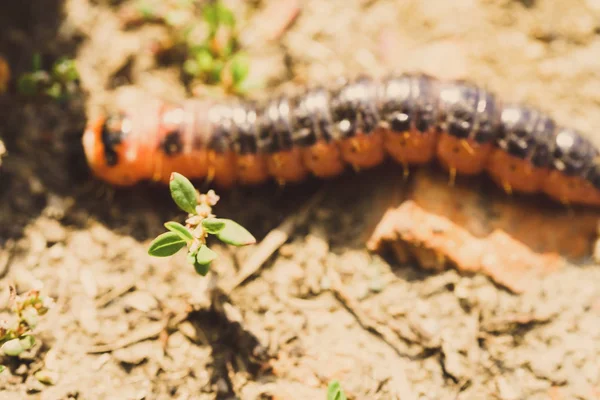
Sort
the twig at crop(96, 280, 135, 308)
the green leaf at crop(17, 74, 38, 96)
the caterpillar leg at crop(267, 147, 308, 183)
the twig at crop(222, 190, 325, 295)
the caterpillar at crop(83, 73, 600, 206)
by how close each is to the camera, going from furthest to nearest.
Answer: the green leaf at crop(17, 74, 38, 96) → the caterpillar leg at crop(267, 147, 308, 183) → the caterpillar at crop(83, 73, 600, 206) → the twig at crop(222, 190, 325, 295) → the twig at crop(96, 280, 135, 308)

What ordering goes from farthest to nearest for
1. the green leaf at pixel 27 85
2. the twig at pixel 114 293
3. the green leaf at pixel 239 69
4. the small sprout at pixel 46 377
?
1. the green leaf at pixel 239 69
2. the green leaf at pixel 27 85
3. the twig at pixel 114 293
4. the small sprout at pixel 46 377

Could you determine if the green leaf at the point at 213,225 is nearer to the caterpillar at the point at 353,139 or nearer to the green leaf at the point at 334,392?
the green leaf at the point at 334,392

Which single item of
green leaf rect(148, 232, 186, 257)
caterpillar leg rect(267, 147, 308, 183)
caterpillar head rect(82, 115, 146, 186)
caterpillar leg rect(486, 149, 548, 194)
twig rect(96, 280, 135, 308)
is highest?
caterpillar head rect(82, 115, 146, 186)

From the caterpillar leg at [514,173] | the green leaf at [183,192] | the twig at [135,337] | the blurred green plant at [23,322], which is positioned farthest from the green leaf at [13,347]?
the caterpillar leg at [514,173]

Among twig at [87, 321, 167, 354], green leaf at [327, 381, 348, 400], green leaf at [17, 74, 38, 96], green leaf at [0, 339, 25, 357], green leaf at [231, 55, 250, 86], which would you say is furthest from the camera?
green leaf at [231, 55, 250, 86]

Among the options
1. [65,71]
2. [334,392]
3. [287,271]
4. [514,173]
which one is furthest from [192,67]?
[334,392]

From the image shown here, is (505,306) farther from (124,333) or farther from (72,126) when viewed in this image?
(72,126)


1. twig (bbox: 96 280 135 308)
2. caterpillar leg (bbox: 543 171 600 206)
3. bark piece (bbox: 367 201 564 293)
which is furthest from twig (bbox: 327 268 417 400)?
caterpillar leg (bbox: 543 171 600 206)

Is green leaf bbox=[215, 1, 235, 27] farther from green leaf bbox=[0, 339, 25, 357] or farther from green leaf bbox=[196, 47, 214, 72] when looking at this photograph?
green leaf bbox=[0, 339, 25, 357]
